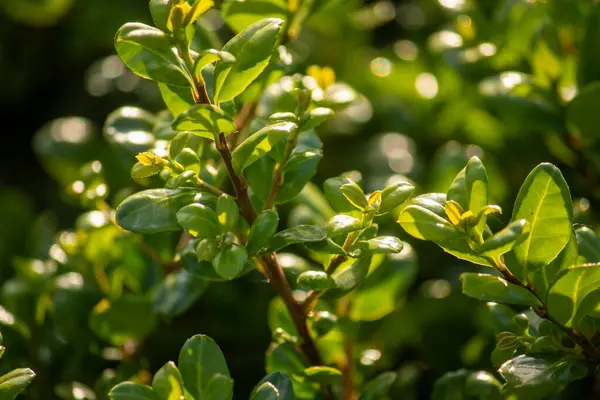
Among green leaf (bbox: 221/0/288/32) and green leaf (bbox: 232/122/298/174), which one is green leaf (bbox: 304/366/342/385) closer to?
green leaf (bbox: 232/122/298/174)

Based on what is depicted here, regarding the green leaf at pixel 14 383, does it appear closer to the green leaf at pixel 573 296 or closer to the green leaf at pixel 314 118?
the green leaf at pixel 314 118

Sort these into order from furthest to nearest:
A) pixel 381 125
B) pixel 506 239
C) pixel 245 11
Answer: pixel 381 125 < pixel 245 11 < pixel 506 239

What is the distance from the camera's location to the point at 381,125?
176cm

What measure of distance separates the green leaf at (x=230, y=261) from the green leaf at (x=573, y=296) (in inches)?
15.2

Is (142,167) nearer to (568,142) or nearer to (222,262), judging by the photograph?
(222,262)

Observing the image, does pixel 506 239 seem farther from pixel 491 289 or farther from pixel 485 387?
pixel 485 387

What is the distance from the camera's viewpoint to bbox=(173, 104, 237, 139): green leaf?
85 centimetres

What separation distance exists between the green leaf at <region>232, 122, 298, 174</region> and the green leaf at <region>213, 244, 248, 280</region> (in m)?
0.10

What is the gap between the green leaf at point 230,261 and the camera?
0.89 metres

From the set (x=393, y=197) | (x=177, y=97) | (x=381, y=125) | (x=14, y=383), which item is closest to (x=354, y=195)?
(x=393, y=197)

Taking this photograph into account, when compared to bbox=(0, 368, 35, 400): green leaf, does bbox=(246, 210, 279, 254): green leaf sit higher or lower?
higher

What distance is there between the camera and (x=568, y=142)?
4.47ft

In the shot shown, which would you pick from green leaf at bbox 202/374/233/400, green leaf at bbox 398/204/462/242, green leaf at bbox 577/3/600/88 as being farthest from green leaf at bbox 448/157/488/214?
green leaf at bbox 577/3/600/88

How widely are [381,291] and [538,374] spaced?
0.40 metres
